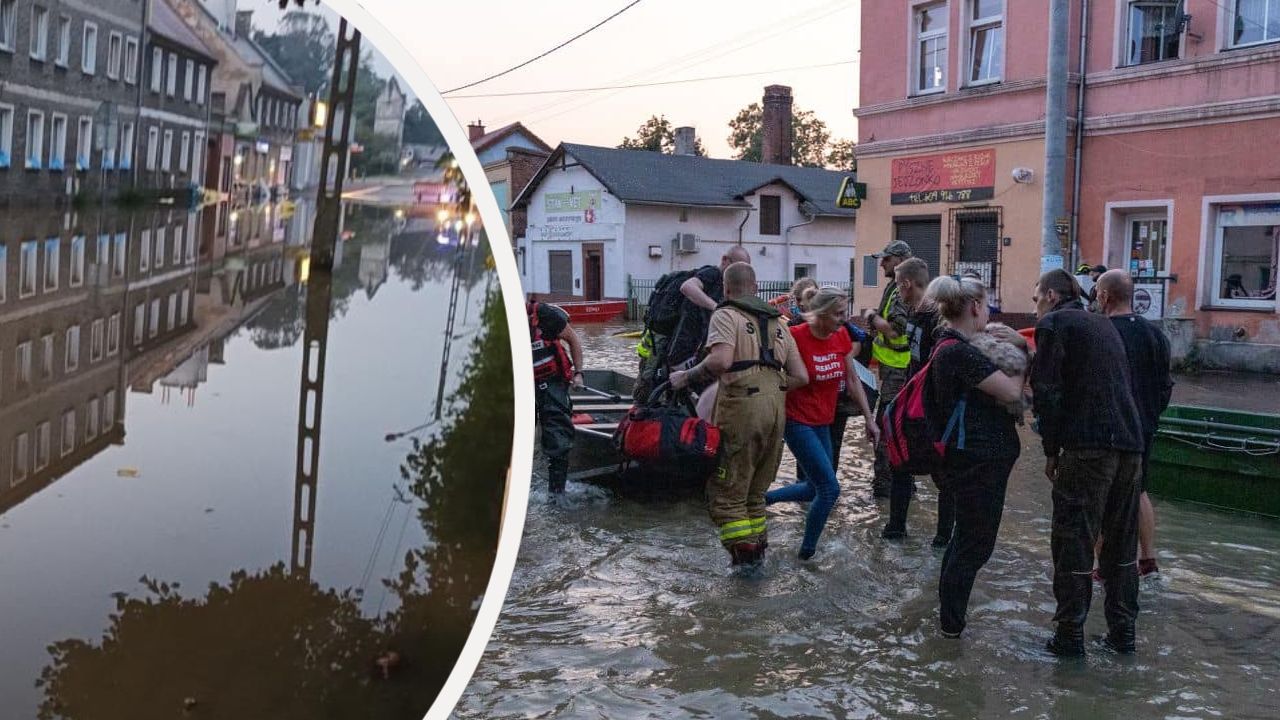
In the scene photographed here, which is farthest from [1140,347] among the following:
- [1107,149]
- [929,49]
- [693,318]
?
[929,49]

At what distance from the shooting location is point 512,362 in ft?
4.47

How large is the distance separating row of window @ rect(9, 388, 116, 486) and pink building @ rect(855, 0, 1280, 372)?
1752 cm

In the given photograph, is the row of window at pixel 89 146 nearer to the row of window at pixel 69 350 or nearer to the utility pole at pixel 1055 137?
the row of window at pixel 69 350

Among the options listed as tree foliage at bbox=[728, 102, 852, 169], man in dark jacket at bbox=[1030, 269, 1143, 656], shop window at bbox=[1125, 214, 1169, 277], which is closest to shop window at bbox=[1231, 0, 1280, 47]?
shop window at bbox=[1125, 214, 1169, 277]

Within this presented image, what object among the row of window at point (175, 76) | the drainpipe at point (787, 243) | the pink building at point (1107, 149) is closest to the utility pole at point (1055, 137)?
the pink building at point (1107, 149)

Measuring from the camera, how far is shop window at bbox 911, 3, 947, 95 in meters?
20.0

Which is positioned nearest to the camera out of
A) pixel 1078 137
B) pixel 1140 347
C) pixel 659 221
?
pixel 1140 347

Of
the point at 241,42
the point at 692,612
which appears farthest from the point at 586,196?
the point at 241,42

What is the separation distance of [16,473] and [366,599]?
15.6 inches

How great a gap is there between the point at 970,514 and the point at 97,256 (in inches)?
164

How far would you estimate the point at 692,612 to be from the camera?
5.37m

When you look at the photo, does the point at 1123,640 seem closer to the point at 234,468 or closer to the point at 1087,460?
the point at 1087,460

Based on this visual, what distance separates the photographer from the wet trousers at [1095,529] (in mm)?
4664

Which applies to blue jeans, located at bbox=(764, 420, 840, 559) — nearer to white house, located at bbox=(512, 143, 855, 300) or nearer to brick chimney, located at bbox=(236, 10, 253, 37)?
brick chimney, located at bbox=(236, 10, 253, 37)
